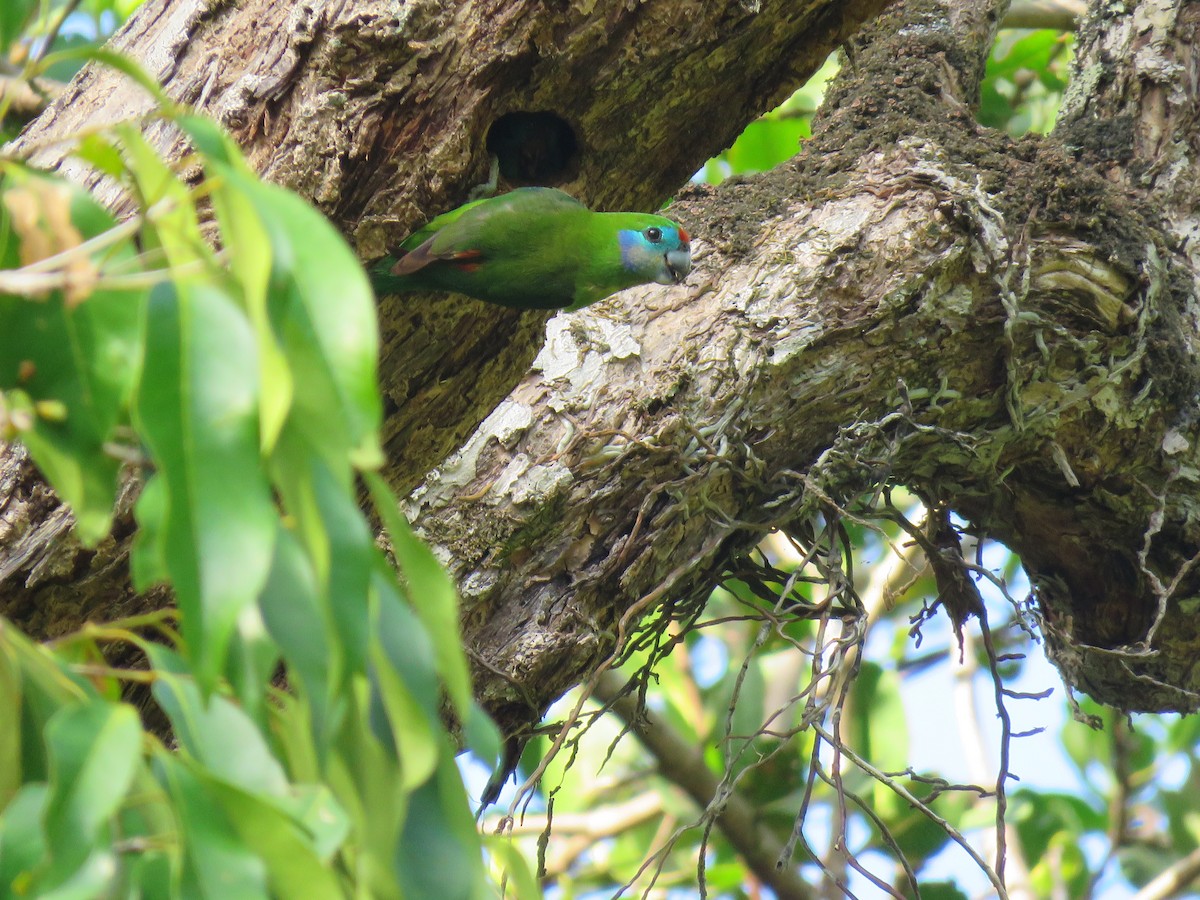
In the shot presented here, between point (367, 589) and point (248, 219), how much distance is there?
0.31m

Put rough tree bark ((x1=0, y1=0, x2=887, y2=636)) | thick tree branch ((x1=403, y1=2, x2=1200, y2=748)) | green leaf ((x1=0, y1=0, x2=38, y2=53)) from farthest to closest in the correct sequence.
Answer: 1. thick tree branch ((x1=403, y1=2, x2=1200, y2=748))
2. rough tree bark ((x1=0, y1=0, x2=887, y2=636))
3. green leaf ((x1=0, y1=0, x2=38, y2=53))

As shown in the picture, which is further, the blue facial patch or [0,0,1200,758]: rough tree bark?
the blue facial patch

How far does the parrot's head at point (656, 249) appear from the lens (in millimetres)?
2705

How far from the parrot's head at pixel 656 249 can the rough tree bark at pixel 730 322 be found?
0.19 ft

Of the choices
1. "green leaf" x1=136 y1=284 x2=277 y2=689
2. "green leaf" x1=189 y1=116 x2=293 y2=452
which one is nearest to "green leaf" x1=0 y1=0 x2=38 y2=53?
"green leaf" x1=189 y1=116 x2=293 y2=452

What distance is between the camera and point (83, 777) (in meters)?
0.87

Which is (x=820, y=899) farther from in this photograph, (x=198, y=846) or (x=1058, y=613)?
(x=198, y=846)

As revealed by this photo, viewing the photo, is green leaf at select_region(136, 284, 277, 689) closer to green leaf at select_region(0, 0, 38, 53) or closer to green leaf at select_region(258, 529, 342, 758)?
green leaf at select_region(258, 529, 342, 758)

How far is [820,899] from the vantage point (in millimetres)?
4672

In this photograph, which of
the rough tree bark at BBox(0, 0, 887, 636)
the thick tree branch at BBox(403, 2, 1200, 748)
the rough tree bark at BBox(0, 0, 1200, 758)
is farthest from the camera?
the thick tree branch at BBox(403, 2, 1200, 748)

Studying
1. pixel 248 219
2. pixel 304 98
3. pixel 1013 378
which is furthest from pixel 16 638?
pixel 1013 378

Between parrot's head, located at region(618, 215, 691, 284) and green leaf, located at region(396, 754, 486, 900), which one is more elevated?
green leaf, located at region(396, 754, 486, 900)

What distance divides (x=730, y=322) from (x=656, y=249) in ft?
1.45

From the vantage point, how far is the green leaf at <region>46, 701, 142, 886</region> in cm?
85
